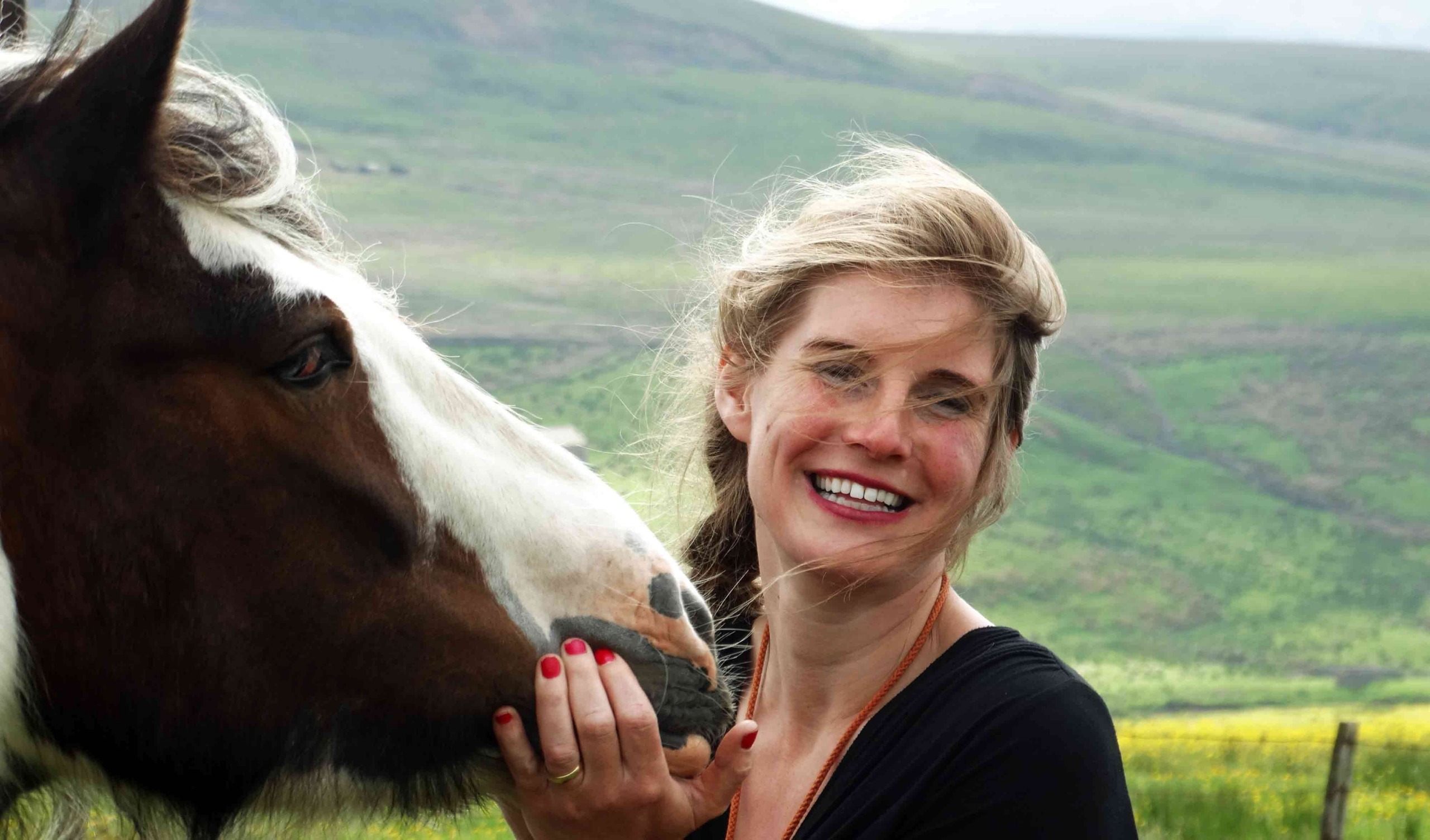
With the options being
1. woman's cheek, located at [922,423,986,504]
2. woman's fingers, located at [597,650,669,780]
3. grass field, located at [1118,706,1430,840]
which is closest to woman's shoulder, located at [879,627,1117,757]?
woman's cheek, located at [922,423,986,504]

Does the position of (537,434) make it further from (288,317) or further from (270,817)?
(270,817)

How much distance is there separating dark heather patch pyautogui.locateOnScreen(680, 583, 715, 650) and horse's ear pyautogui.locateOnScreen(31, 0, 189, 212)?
3.78 ft

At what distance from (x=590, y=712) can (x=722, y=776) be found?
32cm

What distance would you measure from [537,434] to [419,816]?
713mm

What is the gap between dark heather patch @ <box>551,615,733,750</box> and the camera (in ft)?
7.69

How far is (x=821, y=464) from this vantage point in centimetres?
273

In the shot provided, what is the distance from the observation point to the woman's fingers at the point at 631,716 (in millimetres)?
2307

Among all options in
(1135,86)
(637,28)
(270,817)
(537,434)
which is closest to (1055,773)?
(537,434)

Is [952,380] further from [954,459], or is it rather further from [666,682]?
[666,682]

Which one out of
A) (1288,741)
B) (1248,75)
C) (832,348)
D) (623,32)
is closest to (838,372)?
(832,348)

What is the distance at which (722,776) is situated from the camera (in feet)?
8.16

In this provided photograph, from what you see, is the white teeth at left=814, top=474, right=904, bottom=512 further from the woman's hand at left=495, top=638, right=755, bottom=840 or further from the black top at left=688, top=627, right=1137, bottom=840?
the woman's hand at left=495, top=638, right=755, bottom=840

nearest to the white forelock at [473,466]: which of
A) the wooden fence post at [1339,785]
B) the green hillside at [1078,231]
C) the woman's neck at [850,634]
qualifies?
the woman's neck at [850,634]

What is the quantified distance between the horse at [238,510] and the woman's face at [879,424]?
416 mm
